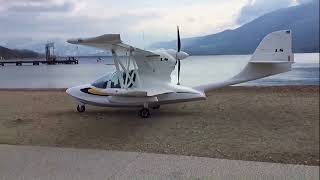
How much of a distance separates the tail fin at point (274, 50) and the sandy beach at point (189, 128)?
111 cm

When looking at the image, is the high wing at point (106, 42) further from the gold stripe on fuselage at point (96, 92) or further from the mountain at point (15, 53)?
the mountain at point (15, 53)

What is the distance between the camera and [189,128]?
7.26m

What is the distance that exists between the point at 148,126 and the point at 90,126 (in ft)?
3.47

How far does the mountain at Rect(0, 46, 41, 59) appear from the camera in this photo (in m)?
4.28

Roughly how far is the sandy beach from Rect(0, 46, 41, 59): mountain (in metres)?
1.75

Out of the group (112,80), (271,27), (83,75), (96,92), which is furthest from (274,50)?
(83,75)

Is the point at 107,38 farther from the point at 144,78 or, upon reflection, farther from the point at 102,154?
the point at 144,78

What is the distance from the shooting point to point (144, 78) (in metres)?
9.30

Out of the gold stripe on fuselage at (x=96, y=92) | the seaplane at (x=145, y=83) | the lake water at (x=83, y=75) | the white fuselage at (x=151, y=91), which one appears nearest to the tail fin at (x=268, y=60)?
the seaplane at (x=145, y=83)

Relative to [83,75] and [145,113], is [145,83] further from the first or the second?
[83,75]

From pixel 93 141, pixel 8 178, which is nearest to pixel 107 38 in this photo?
pixel 93 141

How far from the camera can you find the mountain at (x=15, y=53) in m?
4.28

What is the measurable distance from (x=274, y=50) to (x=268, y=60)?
0.89 ft

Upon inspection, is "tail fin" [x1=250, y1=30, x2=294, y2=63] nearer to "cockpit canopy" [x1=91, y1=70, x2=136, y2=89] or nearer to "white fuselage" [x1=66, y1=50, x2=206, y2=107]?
"white fuselage" [x1=66, y1=50, x2=206, y2=107]
